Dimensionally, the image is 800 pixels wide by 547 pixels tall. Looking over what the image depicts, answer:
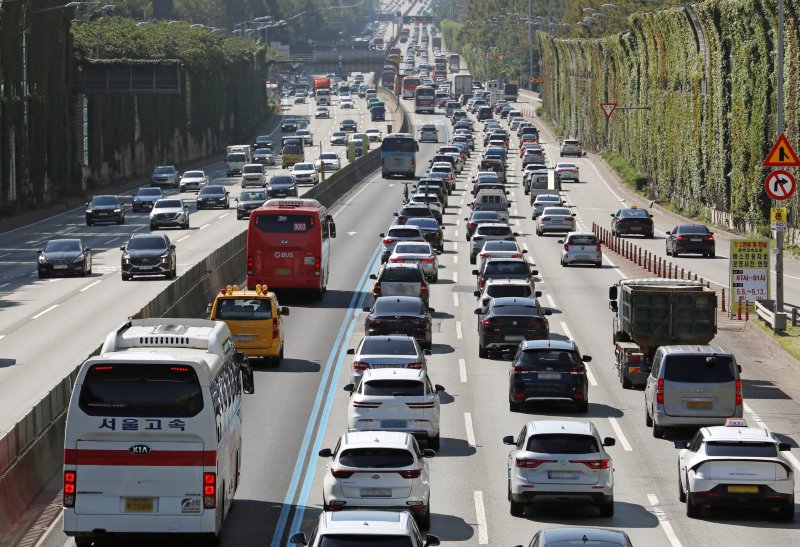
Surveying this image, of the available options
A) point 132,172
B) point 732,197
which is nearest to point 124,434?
point 732,197

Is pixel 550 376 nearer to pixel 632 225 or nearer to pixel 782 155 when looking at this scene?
pixel 782 155

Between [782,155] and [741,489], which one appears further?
[782,155]

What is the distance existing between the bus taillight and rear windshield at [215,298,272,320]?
1938 cm

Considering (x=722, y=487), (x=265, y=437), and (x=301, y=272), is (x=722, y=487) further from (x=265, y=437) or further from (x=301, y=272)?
(x=301, y=272)

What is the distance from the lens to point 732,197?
86.8m

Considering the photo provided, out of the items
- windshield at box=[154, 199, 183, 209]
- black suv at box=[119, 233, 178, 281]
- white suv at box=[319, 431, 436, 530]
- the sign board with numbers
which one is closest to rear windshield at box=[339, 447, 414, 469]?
white suv at box=[319, 431, 436, 530]

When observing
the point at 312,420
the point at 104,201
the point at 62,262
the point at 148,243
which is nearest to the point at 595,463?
the point at 312,420

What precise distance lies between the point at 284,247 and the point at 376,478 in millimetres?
30721

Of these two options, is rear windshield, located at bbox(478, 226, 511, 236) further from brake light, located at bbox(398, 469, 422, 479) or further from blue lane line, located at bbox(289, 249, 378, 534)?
brake light, located at bbox(398, 469, 422, 479)

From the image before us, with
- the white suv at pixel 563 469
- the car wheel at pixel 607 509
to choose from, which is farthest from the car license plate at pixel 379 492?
the car wheel at pixel 607 509

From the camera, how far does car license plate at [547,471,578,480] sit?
25.5 metres

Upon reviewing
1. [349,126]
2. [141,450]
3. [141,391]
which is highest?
[349,126]

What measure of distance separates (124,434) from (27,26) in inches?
3547

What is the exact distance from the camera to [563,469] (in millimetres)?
25438
